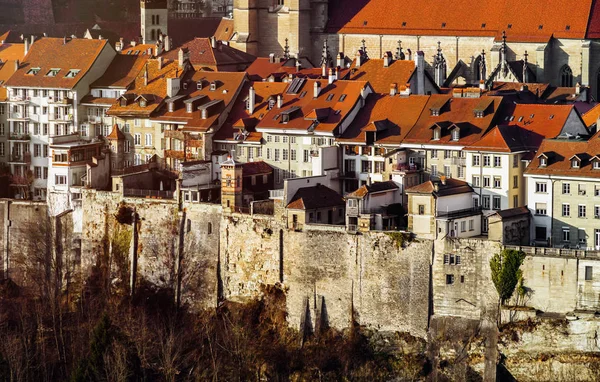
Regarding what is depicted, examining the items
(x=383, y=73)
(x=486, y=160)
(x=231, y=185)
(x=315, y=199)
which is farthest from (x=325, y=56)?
(x=486, y=160)

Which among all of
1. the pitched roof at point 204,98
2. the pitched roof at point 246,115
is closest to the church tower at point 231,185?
the pitched roof at point 246,115

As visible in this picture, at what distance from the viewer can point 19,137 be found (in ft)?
445

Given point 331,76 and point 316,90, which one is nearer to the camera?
point 316,90

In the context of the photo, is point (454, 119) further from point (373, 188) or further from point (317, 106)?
point (317, 106)

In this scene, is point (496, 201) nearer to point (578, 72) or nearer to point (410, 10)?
point (578, 72)

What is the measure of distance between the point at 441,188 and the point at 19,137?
3463 centimetres

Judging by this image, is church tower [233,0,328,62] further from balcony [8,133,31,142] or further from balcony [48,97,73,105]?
balcony [8,133,31,142]

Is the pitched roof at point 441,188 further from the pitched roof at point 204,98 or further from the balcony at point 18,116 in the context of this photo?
the balcony at point 18,116

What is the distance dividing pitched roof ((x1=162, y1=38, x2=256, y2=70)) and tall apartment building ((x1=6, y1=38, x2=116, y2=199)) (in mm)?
5520

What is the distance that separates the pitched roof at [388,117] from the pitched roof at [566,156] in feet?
33.3

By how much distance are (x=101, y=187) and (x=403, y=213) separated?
838 inches

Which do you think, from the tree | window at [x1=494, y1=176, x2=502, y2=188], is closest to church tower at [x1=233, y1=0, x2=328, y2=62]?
window at [x1=494, y1=176, x2=502, y2=188]

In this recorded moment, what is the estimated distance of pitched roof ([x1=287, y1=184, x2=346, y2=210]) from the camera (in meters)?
115

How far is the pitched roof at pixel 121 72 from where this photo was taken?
444 feet
